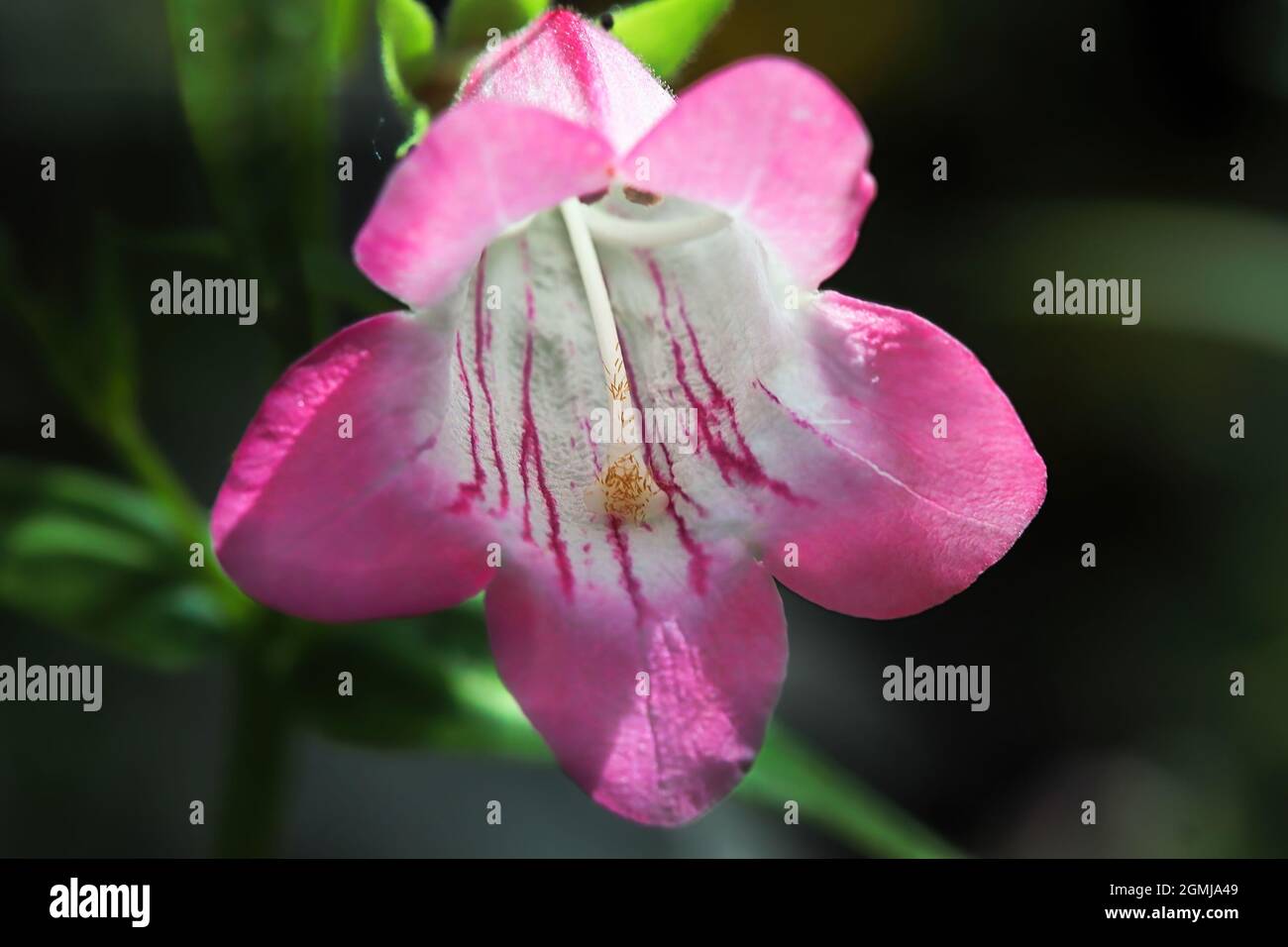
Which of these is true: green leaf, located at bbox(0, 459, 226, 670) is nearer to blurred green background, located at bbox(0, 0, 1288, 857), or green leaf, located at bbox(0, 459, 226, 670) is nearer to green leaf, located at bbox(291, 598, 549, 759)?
green leaf, located at bbox(291, 598, 549, 759)

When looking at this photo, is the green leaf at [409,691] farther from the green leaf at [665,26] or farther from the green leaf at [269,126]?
the green leaf at [665,26]

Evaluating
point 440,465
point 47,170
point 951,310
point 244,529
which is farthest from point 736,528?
point 47,170

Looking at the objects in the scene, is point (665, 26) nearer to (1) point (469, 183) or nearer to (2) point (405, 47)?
(2) point (405, 47)

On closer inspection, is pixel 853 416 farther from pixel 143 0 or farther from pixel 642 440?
pixel 143 0

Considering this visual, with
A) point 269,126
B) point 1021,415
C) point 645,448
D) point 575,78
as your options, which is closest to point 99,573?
point 269,126

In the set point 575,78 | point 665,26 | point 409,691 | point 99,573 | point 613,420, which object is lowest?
point 409,691

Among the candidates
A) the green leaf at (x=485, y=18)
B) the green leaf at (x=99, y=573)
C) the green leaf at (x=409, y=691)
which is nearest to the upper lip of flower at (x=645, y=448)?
the green leaf at (x=485, y=18)
